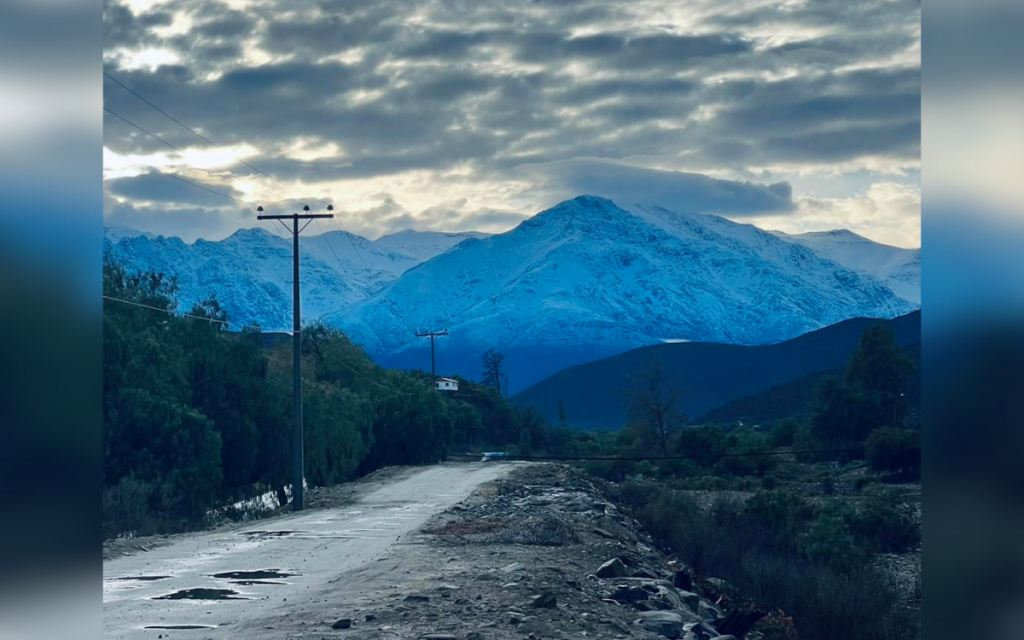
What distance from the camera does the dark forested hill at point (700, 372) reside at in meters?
142

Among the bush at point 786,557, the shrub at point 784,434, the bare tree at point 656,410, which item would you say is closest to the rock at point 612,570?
the bush at point 786,557

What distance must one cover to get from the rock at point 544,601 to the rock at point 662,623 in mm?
1097

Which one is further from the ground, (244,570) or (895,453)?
(244,570)

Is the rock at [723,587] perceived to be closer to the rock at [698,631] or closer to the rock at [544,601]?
the rock at [698,631]

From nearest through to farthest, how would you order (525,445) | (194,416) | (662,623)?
(662,623) → (194,416) → (525,445)

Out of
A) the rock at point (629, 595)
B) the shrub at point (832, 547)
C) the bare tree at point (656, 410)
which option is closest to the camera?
the rock at point (629, 595)

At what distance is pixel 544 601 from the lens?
498 inches

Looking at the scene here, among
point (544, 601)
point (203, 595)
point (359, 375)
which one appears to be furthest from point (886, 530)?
point (359, 375)

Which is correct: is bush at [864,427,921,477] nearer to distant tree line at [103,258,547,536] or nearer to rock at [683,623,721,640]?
distant tree line at [103,258,547,536]

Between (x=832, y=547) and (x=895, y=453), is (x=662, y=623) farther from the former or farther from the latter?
(x=895, y=453)

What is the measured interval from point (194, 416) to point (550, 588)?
17.5 m

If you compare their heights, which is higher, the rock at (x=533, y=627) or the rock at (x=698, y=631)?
the rock at (x=533, y=627)

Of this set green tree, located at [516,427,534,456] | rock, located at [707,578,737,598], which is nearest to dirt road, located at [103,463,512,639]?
rock, located at [707,578,737,598]

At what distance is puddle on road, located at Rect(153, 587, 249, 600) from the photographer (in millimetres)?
13297
